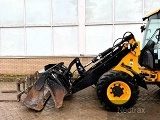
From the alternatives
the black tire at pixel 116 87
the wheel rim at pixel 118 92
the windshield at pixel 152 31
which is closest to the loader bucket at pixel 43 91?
the black tire at pixel 116 87

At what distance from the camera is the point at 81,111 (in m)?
6.44

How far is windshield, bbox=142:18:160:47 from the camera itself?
7181 mm

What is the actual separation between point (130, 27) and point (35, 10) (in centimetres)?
355

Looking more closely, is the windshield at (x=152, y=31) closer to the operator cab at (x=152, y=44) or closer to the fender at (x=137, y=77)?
the operator cab at (x=152, y=44)

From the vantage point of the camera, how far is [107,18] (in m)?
10.7

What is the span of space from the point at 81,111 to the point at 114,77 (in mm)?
1049

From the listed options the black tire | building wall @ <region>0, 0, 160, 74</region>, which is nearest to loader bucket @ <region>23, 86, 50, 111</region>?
the black tire

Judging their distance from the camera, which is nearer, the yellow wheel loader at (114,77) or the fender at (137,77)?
the yellow wheel loader at (114,77)

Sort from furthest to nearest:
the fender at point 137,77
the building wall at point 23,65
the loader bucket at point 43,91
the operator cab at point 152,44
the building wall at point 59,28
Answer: the building wall at point 23,65 < the building wall at point 59,28 < the operator cab at point 152,44 < the fender at point 137,77 < the loader bucket at point 43,91

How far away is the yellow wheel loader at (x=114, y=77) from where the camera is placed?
6.23 metres

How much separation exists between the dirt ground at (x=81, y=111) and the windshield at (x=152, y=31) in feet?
5.06

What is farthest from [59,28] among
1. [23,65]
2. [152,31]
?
[152,31]

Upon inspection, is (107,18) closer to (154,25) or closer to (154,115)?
(154,25)

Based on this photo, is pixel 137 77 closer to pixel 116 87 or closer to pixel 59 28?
pixel 116 87
